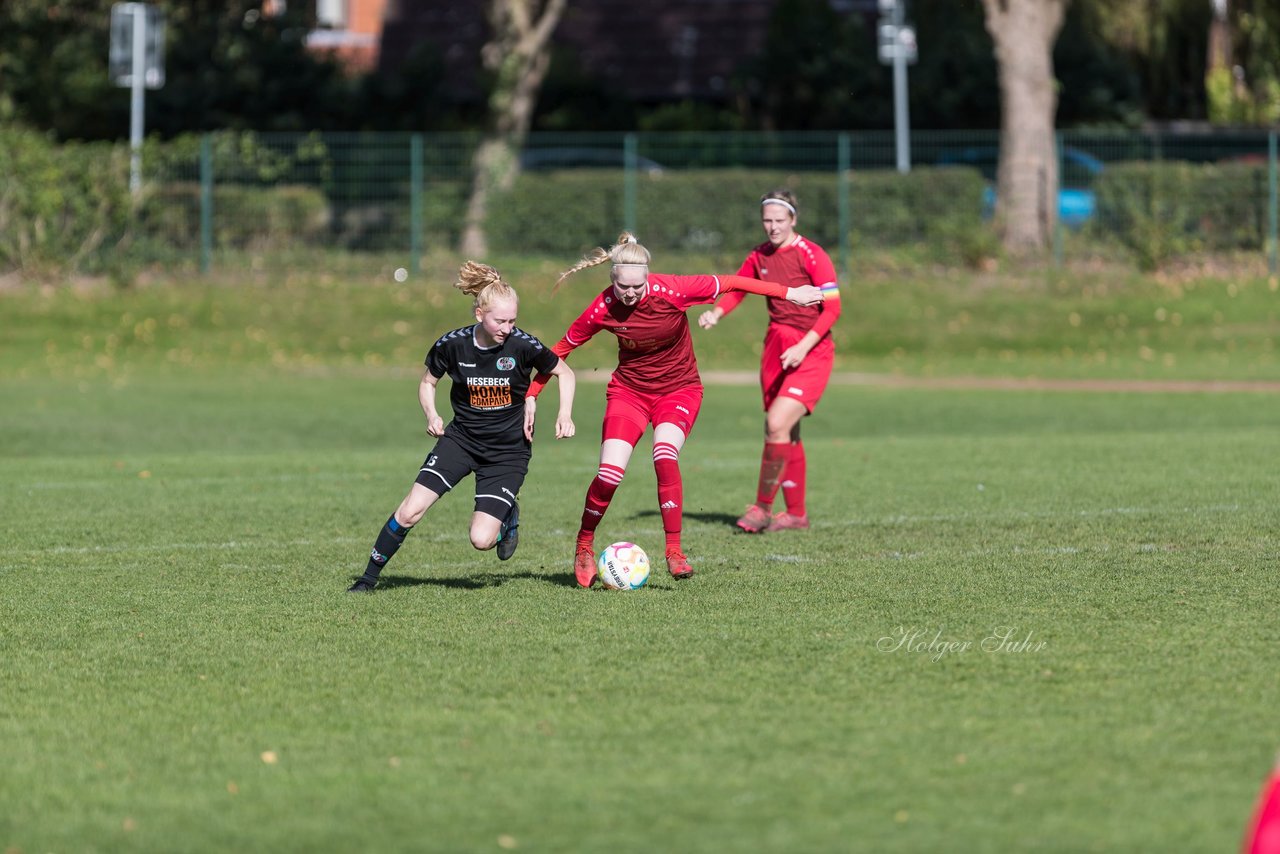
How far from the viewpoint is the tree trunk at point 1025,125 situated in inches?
1118

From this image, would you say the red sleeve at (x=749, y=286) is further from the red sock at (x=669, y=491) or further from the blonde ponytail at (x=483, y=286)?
the blonde ponytail at (x=483, y=286)

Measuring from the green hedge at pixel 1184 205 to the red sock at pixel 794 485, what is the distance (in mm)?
18428

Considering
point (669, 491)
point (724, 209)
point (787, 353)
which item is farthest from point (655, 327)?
point (724, 209)

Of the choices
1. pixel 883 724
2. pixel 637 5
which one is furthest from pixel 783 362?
pixel 637 5

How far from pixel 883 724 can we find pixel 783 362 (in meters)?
5.13

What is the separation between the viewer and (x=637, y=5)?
4653cm

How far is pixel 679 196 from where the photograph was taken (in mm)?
28734

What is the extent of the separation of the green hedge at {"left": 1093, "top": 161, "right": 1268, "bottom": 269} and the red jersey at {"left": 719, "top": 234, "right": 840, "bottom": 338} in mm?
18020

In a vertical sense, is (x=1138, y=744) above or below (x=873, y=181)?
below

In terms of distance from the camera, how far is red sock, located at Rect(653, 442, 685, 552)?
30.9 ft

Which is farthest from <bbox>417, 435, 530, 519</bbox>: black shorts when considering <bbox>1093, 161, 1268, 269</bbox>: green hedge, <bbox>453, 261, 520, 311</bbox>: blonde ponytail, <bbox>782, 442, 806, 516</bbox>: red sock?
<bbox>1093, 161, 1268, 269</bbox>: green hedge

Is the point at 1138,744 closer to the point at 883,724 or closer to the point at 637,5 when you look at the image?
the point at 883,724

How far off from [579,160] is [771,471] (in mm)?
20249

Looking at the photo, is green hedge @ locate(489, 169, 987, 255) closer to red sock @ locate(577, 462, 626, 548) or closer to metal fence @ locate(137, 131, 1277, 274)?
metal fence @ locate(137, 131, 1277, 274)
